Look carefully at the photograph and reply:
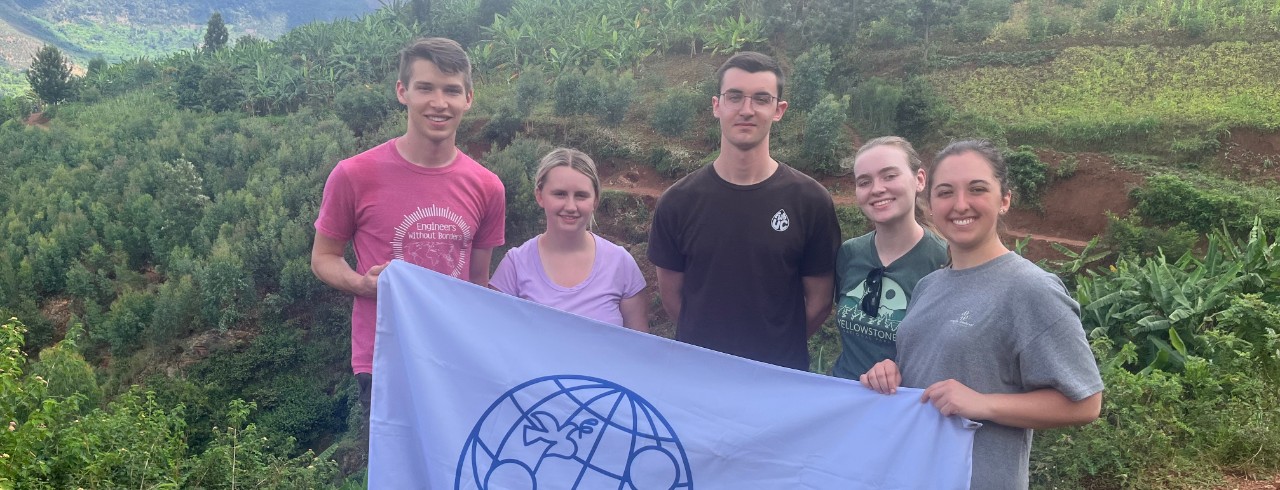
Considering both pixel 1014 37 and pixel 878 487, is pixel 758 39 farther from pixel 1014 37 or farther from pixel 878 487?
pixel 878 487

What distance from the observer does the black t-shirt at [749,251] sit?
2.91 metres

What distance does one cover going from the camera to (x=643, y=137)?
487 inches

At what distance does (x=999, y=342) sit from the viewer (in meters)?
2.09

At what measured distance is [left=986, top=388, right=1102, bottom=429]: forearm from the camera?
6.56ft

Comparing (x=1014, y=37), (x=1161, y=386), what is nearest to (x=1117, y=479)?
(x=1161, y=386)

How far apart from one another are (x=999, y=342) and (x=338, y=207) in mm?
2226

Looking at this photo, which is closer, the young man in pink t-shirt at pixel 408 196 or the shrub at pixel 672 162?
the young man in pink t-shirt at pixel 408 196

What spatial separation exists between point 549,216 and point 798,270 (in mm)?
946

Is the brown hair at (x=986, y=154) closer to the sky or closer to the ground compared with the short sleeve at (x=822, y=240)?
closer to the sky

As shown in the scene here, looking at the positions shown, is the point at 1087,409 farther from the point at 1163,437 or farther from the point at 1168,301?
the point at 1168,301

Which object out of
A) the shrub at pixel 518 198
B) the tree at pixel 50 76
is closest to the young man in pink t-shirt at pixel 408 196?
the shrub at pixel 518 198

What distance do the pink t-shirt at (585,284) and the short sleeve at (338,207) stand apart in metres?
0.57

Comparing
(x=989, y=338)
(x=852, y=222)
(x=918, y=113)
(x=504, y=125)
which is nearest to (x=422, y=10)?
(x=504, y=125)

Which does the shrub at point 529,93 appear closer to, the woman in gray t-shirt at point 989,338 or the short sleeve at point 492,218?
the short sleeve at point 492,218
